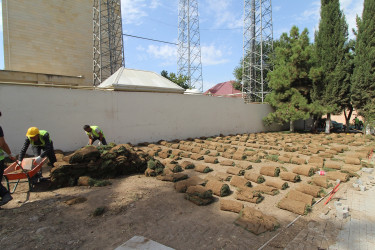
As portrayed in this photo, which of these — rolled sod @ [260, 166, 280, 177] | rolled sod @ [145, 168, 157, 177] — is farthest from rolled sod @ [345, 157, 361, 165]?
rolled sod @ [145, 168, 157, 177]

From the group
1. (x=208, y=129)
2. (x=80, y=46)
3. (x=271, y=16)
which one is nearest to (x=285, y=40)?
(x=271, y=16)

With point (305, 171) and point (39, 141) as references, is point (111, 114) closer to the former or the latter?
point (39, 141)

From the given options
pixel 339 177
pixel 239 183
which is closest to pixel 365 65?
pixel 339 177

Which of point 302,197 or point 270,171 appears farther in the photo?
point 270,171

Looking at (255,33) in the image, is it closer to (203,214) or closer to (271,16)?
(271,16)

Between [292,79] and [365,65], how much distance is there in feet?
15.1

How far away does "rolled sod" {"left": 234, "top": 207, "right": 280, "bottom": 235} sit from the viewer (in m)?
3.10

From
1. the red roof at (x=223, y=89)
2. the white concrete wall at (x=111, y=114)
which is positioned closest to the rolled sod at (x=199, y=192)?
the white concrete wall at (x=111, y=114)

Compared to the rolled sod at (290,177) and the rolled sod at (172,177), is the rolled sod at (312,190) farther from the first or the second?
the rolled sod at (172,177)

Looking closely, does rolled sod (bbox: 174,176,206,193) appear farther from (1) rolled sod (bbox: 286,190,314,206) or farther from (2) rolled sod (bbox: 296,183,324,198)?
(2) rolled sod (bbox: 296,183,324,198)

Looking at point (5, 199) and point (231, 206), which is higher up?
point (5, 199)

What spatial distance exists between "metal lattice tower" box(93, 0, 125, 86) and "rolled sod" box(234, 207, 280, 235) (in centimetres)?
1782

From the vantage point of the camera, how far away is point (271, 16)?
839 inches

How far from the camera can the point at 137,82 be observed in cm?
1279
